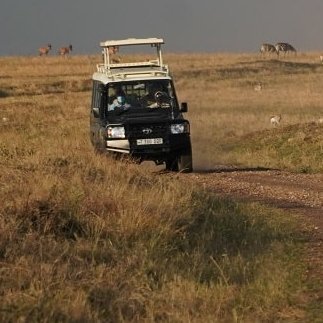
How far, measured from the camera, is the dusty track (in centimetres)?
880

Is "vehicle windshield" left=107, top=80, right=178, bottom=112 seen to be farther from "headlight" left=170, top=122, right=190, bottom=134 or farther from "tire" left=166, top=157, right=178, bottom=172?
"tire" left=166, top=157, right=178, bottom=172

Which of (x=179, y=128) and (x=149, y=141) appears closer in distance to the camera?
(x=149, y=141)

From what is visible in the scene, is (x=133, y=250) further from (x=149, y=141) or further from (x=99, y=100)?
(x=99, y=100)

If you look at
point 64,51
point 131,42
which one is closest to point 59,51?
point 64,51

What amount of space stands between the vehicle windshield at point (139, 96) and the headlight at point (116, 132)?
86 centimetres

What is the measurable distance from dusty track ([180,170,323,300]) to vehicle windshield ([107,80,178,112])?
61.7 inches

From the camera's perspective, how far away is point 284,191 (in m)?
12.8

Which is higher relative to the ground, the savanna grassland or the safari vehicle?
the safari vehicle

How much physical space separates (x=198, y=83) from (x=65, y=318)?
42.5m

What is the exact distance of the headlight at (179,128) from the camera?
50.1 feet

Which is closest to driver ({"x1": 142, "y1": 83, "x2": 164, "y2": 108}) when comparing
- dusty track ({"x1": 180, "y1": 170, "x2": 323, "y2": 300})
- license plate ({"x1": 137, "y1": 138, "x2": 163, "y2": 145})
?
license plate ({"x1": 137, "y1": 138, "x2": 163, "y2": 145})

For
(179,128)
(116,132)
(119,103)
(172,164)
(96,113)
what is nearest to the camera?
(116,132)

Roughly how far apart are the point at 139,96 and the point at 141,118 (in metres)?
0.78

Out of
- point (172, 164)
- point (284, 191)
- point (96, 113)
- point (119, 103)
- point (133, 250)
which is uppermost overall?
point (119, 103)
